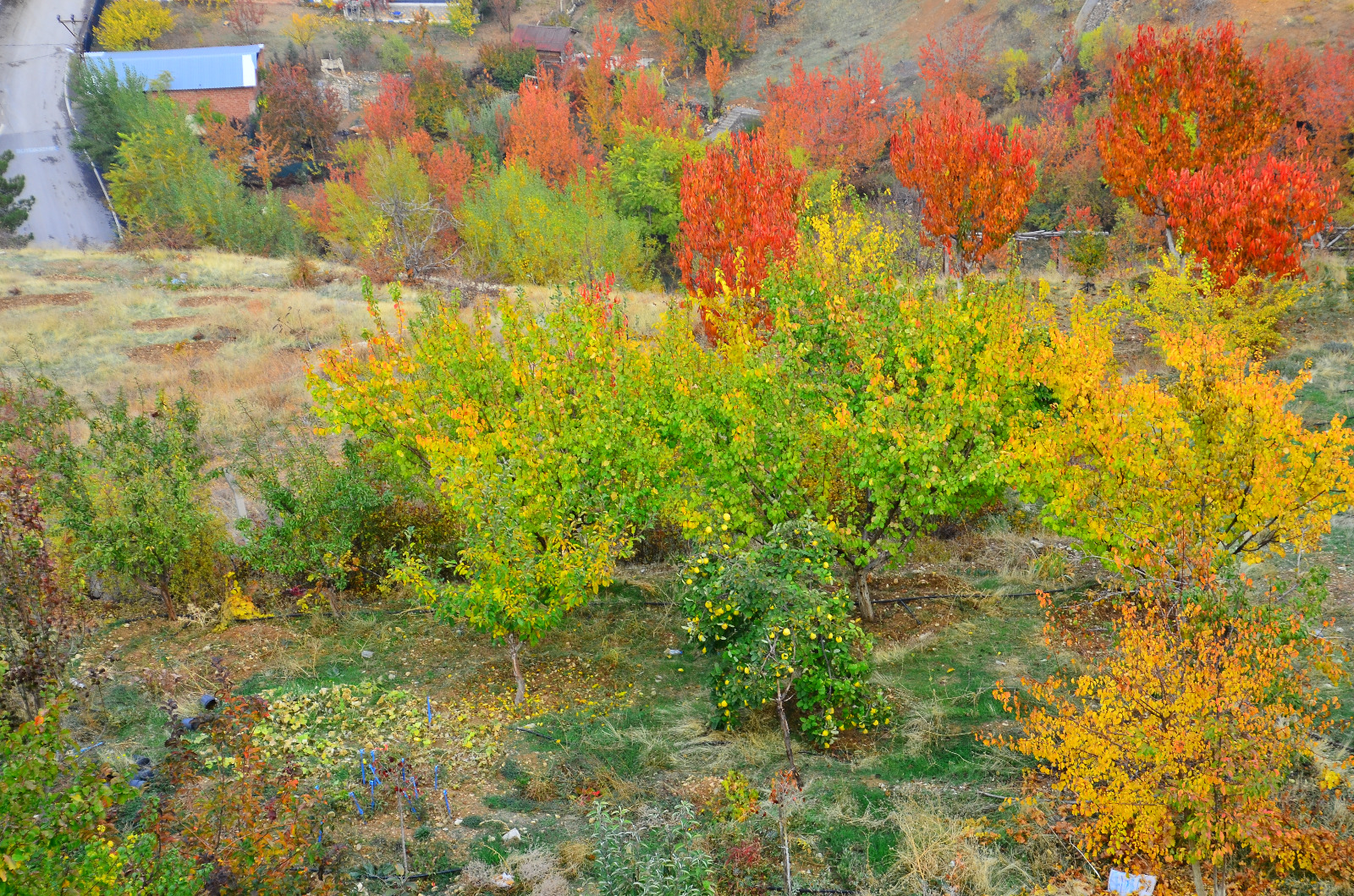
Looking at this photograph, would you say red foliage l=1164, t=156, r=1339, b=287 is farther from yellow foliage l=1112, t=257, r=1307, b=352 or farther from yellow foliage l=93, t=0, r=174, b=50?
yellow foliage l=93, t=0, r=174, b=50

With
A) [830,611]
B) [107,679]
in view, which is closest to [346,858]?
[107,679]

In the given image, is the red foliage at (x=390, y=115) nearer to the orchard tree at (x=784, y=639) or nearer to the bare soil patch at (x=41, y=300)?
the bare soil patch at (x=41, y=300)

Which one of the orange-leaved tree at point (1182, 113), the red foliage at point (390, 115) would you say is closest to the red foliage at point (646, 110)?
the red foliage at point (390, 115)

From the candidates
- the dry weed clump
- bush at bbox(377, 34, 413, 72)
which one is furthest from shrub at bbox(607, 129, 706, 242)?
the dry weed clump

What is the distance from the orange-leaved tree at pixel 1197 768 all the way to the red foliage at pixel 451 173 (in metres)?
38.4

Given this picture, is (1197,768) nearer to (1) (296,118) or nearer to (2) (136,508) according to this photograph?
(2) (136,508)

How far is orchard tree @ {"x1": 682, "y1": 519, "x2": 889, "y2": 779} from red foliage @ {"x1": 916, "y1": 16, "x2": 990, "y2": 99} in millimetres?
41574

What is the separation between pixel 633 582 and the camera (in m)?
12.1

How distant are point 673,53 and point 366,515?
5357cm

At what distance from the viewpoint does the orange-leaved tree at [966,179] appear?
752 inches

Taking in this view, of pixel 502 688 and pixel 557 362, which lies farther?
pixel 557 362

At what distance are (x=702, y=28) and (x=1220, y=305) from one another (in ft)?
156

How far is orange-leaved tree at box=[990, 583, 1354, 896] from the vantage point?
5.48 m

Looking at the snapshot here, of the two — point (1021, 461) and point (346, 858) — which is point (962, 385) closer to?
point (1021, 461)
